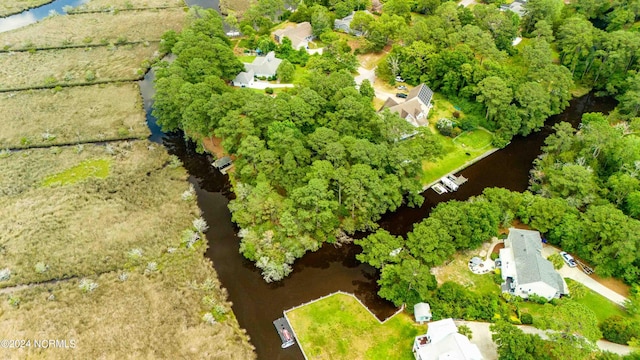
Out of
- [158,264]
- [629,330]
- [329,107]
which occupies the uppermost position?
[329,107]

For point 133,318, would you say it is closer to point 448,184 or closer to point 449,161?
point 448,184

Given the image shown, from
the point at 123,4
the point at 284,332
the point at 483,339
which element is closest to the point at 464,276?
the point at 483,339

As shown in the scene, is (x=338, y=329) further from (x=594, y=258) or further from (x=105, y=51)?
(x=105, y=51)

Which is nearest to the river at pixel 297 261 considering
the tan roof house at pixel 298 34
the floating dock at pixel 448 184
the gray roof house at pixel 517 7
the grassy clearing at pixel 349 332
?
the floating dock at pixel 448 184

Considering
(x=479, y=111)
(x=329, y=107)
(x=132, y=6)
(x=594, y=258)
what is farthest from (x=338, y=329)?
(x=132, y=6)

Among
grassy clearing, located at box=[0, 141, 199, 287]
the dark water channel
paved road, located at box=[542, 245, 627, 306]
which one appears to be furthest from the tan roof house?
paved road, located at box=[542, 245, 627, 306]
